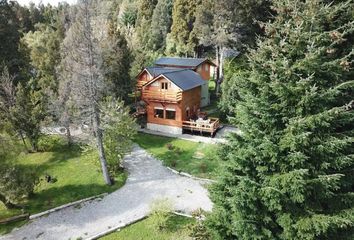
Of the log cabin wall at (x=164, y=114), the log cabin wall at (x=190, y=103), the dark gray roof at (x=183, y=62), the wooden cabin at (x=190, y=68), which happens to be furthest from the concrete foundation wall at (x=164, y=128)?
the dark gray roof at (x=183, y=62)

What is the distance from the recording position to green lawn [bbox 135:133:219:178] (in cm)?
2367

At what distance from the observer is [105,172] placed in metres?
21.8

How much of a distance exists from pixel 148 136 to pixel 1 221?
15.7 metres

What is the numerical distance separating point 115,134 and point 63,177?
5226mm

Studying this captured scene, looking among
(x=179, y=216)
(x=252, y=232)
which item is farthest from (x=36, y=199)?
(x=252, y=232)

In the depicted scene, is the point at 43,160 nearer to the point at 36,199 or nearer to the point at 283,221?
the point at 36,199

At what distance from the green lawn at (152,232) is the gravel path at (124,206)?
76 centimetres

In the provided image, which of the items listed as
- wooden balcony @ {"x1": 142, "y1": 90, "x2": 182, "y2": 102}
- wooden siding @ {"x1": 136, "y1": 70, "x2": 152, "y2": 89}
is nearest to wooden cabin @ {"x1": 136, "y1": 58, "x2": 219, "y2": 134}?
wooden balcony @ {"x1": 142, "y1": 90, "x2": 182, "y2": 102}

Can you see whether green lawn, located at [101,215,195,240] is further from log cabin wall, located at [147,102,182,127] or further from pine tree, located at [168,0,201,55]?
pine tree, located at [168,0,201,55]

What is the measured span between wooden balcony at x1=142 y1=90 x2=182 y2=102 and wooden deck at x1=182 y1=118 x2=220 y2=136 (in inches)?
106

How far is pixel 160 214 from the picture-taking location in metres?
16.9

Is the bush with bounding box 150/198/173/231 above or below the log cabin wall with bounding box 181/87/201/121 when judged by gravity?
below

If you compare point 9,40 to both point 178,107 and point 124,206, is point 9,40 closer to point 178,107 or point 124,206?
point 178,107

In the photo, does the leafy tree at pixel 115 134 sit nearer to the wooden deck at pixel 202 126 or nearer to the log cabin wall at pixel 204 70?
the wooden deck at pixel 202 126
